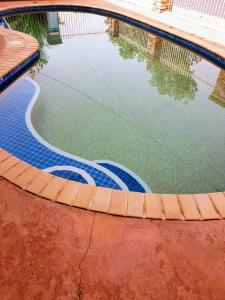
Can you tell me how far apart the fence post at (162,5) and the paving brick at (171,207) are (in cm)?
1308

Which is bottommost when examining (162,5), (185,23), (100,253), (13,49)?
(185,23)

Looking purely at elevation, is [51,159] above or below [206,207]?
below

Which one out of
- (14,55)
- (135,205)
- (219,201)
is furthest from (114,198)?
(14,55)

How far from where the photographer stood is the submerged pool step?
7.84 ft

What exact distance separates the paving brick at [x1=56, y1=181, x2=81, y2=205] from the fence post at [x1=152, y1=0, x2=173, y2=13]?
13132mm

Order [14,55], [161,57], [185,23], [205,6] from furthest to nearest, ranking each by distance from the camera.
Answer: [205,6]
[185,23]
[161,57]
[14,55]

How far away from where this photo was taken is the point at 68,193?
2.56 metres

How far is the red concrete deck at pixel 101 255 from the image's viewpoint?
A: 181 centimetres

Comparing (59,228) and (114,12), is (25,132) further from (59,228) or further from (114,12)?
(114,12)

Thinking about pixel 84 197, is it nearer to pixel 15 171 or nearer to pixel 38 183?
pixel 38 183

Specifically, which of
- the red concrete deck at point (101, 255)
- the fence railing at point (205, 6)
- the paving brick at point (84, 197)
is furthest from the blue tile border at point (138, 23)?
the red concrete deck at point (101, 255)

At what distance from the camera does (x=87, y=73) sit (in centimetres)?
699

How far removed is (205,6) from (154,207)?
1353 cm

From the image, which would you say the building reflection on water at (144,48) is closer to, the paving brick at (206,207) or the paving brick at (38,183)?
the paving brick at (206,207)
